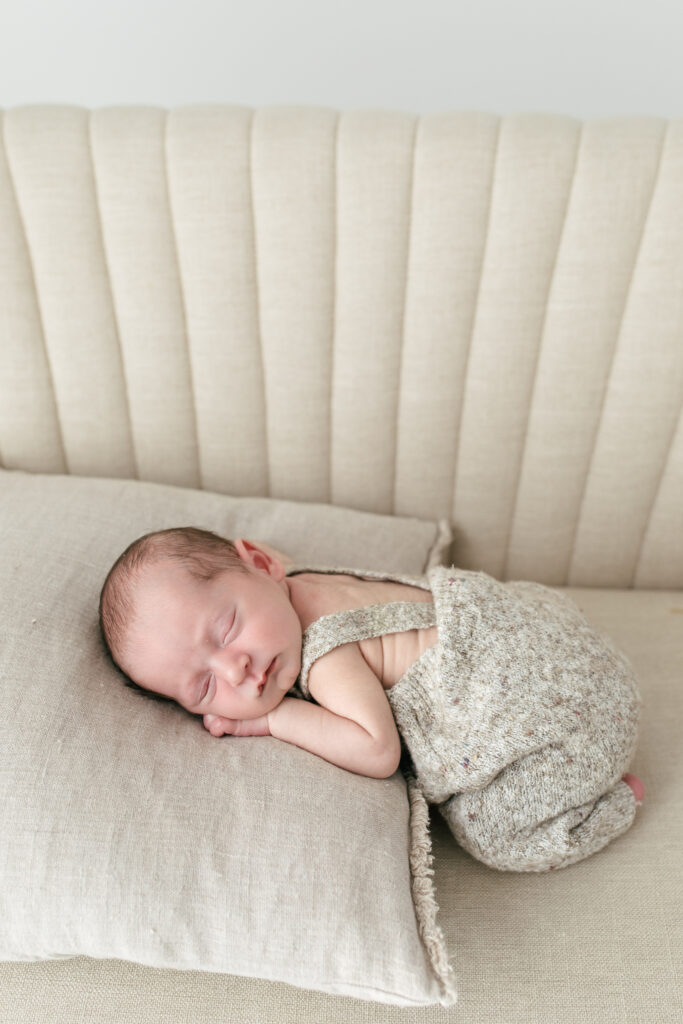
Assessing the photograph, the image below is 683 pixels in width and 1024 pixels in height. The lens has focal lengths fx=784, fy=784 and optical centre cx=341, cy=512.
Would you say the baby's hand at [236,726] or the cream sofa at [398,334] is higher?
the cream sofa at [398,334]

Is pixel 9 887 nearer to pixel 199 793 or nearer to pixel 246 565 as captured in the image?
pixel 199 793

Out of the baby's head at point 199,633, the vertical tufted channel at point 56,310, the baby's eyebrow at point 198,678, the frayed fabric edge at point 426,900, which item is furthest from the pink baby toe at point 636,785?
the vertical tufted channel at point 56,310

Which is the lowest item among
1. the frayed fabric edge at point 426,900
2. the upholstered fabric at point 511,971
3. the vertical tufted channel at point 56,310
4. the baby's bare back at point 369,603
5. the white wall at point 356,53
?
the upholstered fabric at point 511,971

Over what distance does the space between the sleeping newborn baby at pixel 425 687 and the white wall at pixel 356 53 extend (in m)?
0.94

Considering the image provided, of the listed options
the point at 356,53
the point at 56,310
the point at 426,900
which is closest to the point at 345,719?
the point at 426,900

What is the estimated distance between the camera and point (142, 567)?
0.97 m

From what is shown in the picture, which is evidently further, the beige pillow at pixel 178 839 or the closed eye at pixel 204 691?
the closed eye at pixel 204 691

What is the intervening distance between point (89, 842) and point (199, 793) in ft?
0.40

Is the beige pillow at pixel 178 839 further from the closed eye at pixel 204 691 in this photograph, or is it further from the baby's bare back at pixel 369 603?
the baby's bare back at pixel 369 603

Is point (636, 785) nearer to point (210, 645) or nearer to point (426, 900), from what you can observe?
point (426, 900)

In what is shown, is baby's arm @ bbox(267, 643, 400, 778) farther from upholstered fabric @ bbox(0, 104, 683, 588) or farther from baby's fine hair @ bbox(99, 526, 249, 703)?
upholstered fabric @ bbox(0, 104, 683, 588)

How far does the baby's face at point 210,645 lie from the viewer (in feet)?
3.08

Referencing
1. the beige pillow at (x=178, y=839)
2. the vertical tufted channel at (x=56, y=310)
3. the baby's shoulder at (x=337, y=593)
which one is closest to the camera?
the beige pillow at (x=178, y=839)

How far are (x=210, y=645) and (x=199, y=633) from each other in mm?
23
